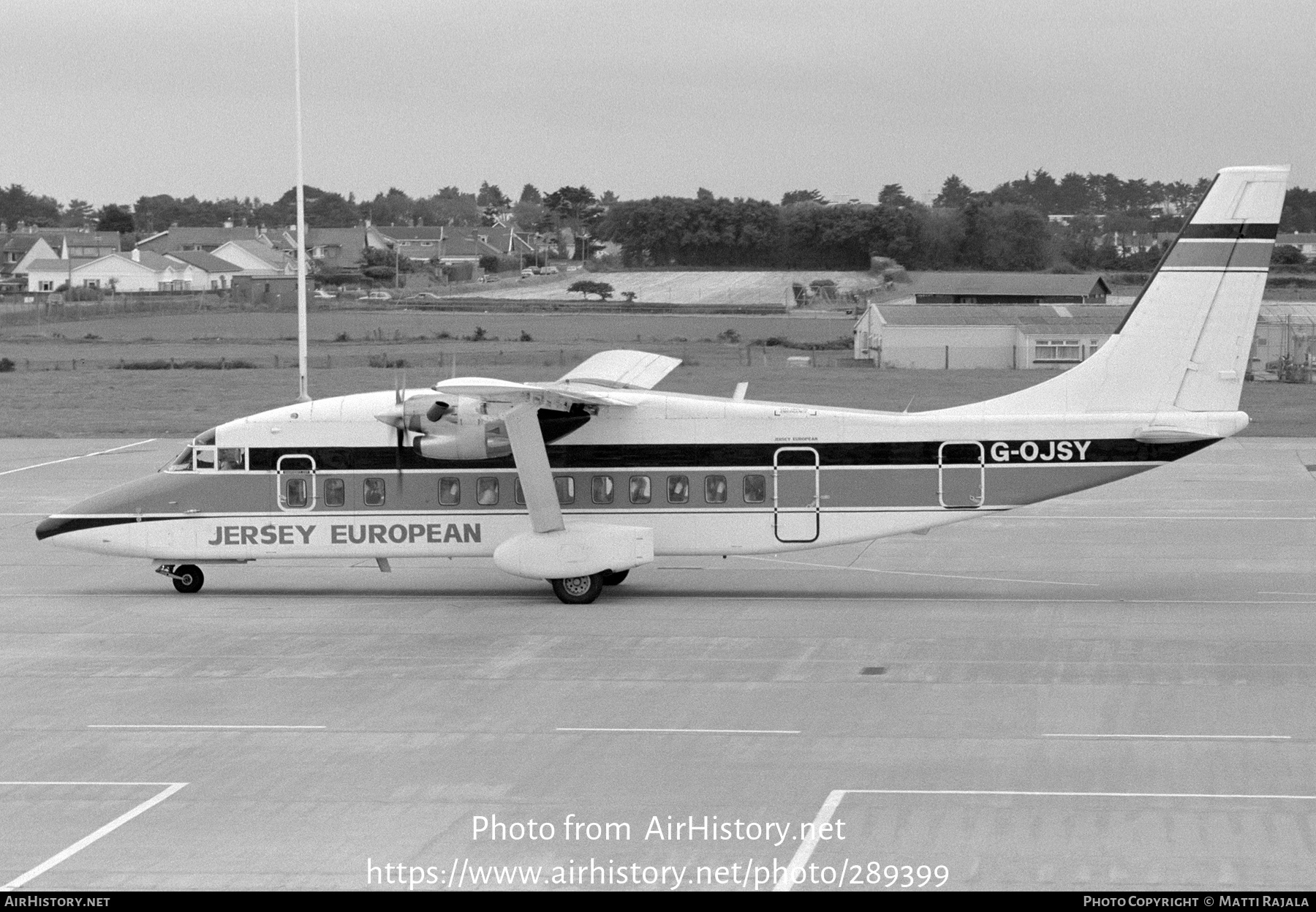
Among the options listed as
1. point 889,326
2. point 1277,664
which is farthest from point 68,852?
point 889,326

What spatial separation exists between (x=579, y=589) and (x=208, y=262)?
144 metres

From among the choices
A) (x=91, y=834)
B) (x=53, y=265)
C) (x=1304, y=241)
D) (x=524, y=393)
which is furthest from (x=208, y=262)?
(x=91, y=834)

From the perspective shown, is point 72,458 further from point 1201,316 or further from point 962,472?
point 1201,316

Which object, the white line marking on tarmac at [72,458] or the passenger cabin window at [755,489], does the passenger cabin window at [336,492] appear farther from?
the white line marking on tarmac at [72,458]

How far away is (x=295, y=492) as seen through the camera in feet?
81.1

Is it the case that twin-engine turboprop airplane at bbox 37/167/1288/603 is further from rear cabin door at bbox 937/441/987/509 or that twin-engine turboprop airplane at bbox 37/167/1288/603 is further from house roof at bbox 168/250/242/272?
house roof at bbox 168/250/242/272

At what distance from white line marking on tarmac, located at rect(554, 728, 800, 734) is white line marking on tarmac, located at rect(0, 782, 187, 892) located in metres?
4.06

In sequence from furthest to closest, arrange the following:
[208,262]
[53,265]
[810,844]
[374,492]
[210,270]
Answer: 1. [53,265]
2. [208,262]
3. [210,270]
4. [374,492]
5. [810,844]

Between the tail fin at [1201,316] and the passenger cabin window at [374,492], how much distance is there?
34.7 feet

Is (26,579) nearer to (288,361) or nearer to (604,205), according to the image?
(288,361)

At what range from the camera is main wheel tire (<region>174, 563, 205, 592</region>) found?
25.3 m

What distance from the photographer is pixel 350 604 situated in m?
24.0

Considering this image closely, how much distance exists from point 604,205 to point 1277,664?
17532 cm

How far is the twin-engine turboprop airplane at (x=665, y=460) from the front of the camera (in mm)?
22891
